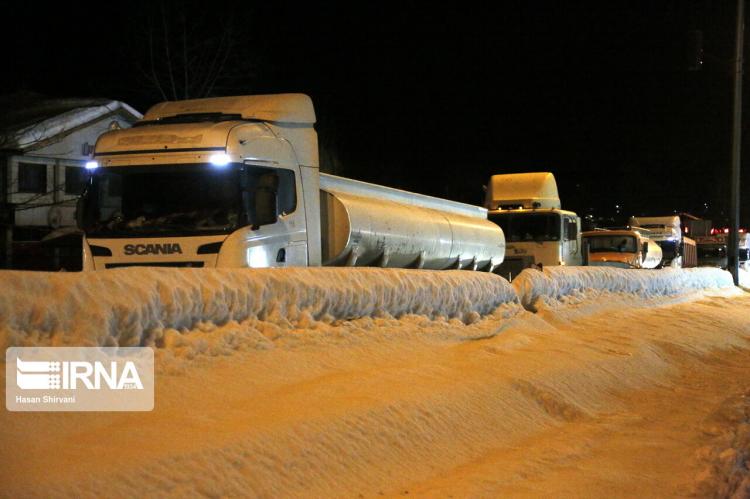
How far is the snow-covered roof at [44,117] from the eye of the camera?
2895 cm

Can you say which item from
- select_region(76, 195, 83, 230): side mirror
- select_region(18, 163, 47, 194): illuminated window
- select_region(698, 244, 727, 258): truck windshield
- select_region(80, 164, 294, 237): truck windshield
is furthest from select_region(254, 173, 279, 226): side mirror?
select_region(698, 244, 727, 258): truck windshield

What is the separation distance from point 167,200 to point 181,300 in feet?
14.7

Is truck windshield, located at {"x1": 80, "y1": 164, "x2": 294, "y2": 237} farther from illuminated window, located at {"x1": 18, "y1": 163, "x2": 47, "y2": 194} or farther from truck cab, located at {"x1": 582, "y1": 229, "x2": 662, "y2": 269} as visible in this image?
truck cab, located at {"x1": 582, "y1": 229, "x2": 662, "y2": 269}

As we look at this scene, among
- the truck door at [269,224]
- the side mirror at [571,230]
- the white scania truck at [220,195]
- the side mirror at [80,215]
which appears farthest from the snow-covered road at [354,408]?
the side mirror at [571,230]

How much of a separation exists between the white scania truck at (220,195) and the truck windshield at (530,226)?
1089 cm

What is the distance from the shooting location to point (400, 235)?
49.9ft

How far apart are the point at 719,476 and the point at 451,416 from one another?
7.92 ft

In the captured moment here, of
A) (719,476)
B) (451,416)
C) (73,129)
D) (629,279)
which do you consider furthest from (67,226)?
(719,476)

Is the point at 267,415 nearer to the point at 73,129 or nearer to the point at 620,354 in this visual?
the point at 620,354

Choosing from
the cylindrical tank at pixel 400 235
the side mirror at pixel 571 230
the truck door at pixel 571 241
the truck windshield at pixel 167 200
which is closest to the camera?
the truck windshield at pixel 167 200

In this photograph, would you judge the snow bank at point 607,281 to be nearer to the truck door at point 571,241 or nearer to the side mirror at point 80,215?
the truck door at point 571,241

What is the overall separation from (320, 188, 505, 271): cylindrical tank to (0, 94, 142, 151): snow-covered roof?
16.9 meters

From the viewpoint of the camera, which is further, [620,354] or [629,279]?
[629,279]

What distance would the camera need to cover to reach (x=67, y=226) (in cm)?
3102
